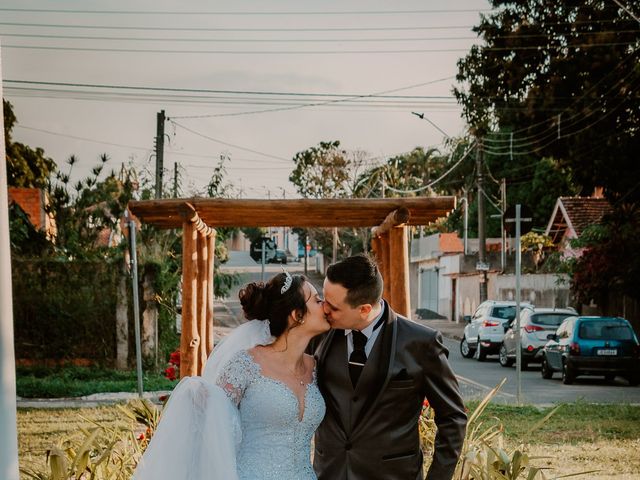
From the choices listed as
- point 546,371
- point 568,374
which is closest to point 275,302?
point 568,374

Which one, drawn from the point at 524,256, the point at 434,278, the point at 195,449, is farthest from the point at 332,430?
the point at 434,278

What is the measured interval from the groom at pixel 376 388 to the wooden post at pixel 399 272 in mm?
5105

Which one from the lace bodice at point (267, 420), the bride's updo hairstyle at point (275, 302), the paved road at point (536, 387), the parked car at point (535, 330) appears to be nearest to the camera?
the lace bodice at point (267, 420)

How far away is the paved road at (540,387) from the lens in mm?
17672

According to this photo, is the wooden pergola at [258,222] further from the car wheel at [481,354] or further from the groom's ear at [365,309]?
the car wheel at [481,354]

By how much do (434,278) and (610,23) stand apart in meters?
40.4

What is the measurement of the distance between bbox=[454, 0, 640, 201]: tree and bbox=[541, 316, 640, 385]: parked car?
5360 mm

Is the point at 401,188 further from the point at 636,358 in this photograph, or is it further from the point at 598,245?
the point at 636,358

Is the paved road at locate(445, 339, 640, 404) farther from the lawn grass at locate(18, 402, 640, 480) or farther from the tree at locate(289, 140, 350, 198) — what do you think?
the tree at locate(289, 140, 350, 198)

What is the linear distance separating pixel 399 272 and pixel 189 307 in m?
2.15

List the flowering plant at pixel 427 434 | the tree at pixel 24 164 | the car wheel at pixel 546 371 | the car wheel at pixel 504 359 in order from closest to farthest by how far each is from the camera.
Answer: the flowering plant at pixel 427 434
the car wheel at pixel 546 371
the car wheel at pixel 504 359
the tree at pixel 24 164

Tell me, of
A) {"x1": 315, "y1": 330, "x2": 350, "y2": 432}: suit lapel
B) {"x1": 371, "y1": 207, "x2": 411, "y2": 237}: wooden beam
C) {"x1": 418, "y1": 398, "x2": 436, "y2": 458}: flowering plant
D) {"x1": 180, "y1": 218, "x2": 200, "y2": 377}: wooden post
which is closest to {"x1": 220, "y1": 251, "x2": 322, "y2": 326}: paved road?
{"x1": 180, "y1": 218, "x2": 200, "y2": 377}: wooden post

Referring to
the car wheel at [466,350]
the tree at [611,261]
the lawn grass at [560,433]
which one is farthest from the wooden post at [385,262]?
the car wheel at [466,350]

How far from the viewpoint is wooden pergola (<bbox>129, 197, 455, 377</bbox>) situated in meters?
9.38
